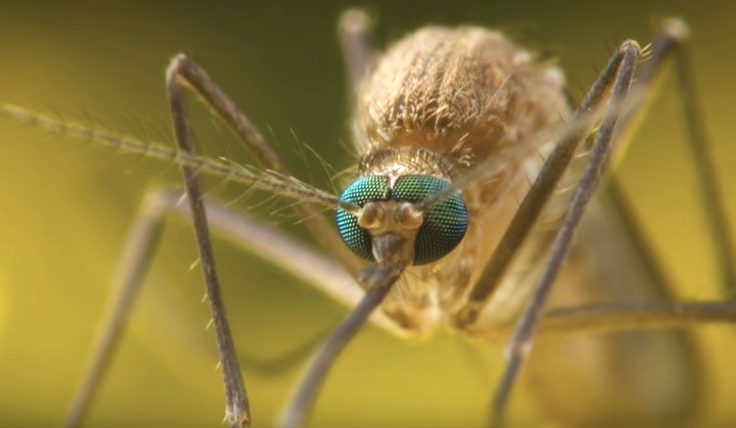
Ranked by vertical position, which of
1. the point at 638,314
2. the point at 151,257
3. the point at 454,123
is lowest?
the point at 638,314

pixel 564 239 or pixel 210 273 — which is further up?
pixel 210 273

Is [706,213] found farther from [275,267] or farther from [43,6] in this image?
[43,6]

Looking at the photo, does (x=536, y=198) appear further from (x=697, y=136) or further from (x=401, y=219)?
(x=697, y=136)

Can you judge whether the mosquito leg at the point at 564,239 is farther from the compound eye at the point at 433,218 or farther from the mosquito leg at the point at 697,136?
the mosquito leg at the point at 697,136

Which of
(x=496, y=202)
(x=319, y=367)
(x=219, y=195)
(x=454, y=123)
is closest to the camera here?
(x=319, y=367)

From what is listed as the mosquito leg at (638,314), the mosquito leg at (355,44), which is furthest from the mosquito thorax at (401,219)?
the mosquito leg at (355,44)

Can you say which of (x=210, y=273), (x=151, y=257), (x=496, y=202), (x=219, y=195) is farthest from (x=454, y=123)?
(x=219, y=195)

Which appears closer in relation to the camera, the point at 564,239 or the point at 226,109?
the point at 564,239

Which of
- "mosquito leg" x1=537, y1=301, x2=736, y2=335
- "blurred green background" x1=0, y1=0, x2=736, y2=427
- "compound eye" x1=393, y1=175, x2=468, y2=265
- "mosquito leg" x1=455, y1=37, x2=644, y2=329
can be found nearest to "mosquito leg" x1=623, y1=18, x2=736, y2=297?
"blurred green background" x1=0, y1=0, x2=736, y2=427

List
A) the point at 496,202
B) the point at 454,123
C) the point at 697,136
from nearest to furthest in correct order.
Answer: the point at 454,123 < the point at 496,202 < the point at 697,136
